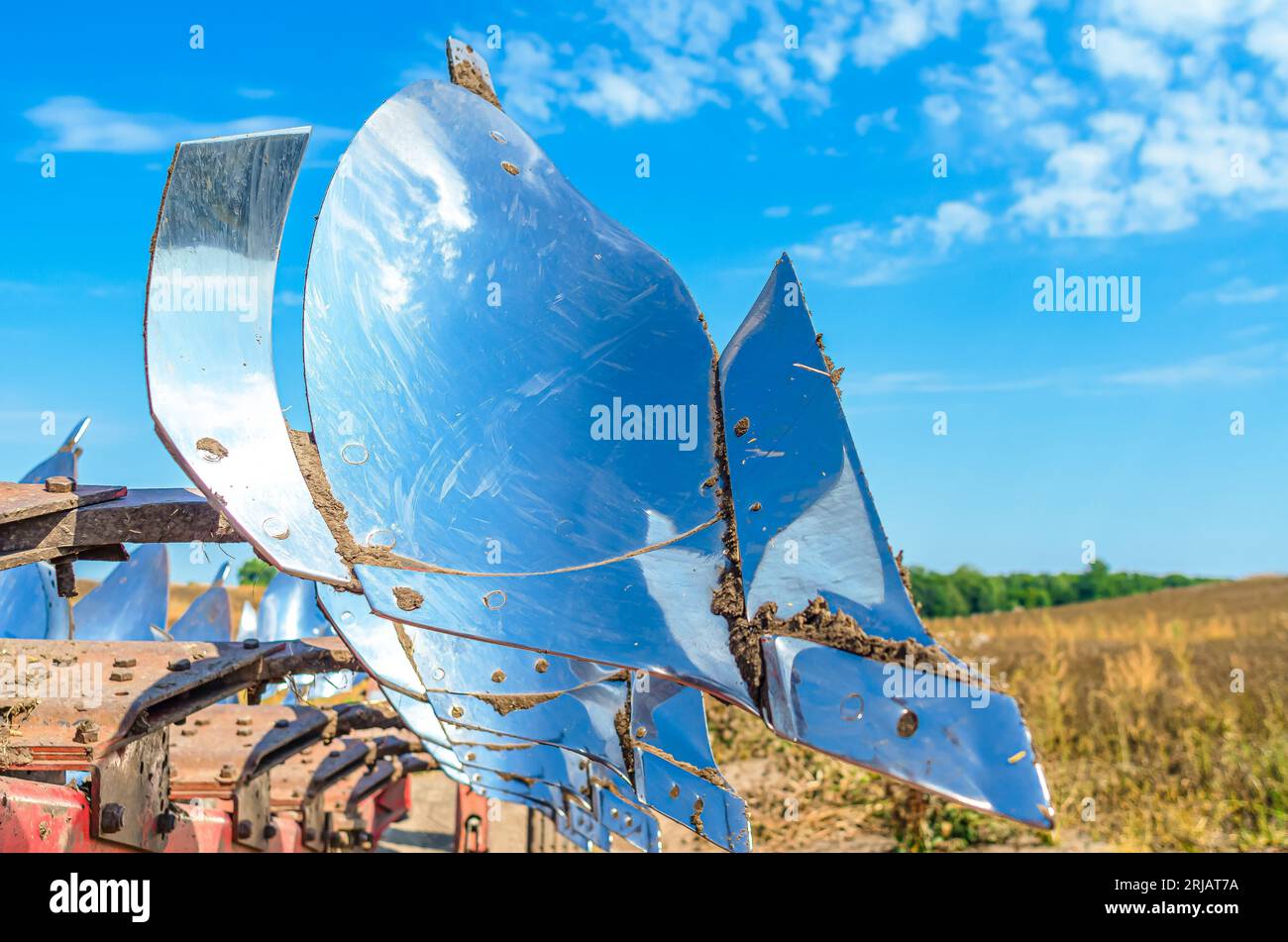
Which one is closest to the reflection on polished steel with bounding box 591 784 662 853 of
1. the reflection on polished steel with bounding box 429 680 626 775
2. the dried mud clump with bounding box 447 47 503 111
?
the reflection on polished steel with bounding box 429 680 626 775

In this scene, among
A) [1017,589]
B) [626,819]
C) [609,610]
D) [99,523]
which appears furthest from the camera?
[1017,589]

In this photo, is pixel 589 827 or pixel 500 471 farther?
pixel 589 827

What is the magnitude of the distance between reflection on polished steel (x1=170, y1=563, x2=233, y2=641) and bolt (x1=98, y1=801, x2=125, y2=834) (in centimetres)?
467

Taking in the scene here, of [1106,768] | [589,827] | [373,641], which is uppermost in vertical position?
[373,641]

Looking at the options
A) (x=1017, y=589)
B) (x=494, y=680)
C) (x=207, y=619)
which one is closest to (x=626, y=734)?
(x=494, y=680)

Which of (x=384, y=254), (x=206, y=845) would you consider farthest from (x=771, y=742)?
(x=384, y=254)

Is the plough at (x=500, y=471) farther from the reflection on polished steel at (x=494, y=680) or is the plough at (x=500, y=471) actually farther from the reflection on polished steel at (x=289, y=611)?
the reflection on polished steel at (x=289, y=611)

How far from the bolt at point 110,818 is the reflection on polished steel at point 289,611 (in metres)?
6.67

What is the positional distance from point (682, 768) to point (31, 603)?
425cm

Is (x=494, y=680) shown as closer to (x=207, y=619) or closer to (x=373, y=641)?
(x=373, y=641)

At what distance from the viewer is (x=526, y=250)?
2.94m

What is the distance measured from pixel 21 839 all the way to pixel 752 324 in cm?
282

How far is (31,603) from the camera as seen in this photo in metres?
5.89
